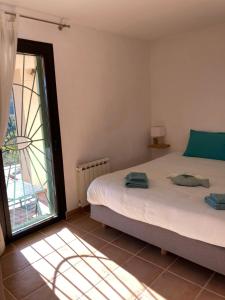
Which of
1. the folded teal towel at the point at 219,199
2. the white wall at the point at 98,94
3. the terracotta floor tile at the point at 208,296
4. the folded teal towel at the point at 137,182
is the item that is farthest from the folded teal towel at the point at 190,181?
the white wall at the point at 98,94

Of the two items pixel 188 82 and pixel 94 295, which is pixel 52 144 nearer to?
pixel 94 295

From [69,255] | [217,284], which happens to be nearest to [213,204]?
[217,284]

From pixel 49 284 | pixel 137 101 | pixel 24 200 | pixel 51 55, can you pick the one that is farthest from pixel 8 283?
pixel 137 101

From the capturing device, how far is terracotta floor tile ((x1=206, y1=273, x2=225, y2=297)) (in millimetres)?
1832

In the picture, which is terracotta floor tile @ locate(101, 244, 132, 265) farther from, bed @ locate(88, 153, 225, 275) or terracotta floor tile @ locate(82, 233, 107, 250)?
bed @ locate(88, 153, 225, 275)

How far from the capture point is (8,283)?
2.04 metres

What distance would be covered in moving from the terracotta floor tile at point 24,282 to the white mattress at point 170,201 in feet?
2.89

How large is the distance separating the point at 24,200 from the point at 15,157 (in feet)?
1.78

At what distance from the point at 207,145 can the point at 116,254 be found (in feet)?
6.36

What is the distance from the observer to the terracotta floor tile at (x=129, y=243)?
2.41 m

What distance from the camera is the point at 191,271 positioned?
2053mm

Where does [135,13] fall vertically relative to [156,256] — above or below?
above

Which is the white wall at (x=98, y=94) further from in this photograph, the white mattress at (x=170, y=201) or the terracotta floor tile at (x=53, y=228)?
the white mattress at (x=170, y=201)

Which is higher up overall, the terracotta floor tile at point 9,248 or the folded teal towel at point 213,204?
the folded teal towel at point 213,204
